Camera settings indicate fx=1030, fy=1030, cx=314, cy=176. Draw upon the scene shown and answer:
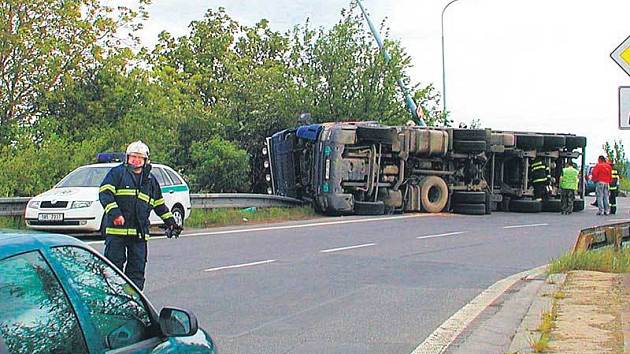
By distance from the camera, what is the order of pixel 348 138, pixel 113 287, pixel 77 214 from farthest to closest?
pixel 348 138, pixel 77 214, pixel 113 287

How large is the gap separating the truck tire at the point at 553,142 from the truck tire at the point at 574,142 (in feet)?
0.67

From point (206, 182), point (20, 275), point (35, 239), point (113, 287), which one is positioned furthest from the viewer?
point (206, 182)

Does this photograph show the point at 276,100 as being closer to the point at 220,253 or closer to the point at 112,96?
the point at 112,96

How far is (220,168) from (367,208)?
636cm

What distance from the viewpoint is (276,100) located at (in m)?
34.7

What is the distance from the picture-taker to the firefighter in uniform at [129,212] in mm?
9297

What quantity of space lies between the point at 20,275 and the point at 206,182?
89.5 feet

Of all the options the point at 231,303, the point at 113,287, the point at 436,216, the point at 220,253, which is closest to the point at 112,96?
the point at 436,216

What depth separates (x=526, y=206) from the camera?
2870cm

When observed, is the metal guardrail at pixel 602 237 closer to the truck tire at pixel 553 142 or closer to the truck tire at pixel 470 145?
the truck tire at pixel 470 145

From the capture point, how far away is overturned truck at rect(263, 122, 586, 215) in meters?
25.0

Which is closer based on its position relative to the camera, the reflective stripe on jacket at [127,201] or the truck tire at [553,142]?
the reflective stripe on jacket at [127,201]

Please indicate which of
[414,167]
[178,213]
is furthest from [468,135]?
[178,213]

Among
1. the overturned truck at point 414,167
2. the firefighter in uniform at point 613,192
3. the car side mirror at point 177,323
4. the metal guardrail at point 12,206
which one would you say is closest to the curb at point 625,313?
the car side mirror at point 177,323
